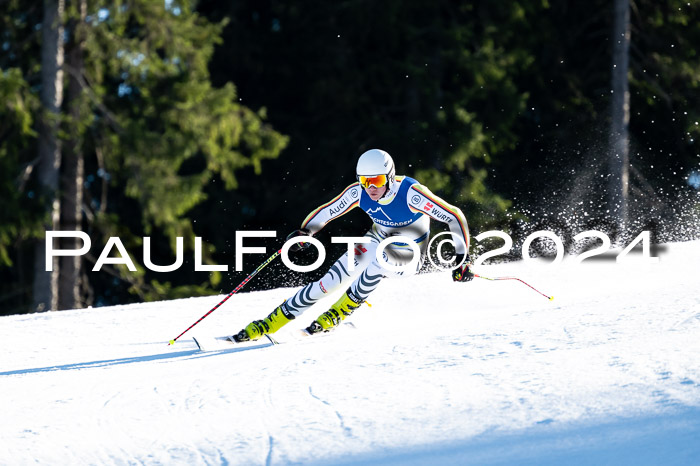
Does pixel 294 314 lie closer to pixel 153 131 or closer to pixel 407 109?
pixel 153 131

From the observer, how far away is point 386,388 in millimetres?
4695

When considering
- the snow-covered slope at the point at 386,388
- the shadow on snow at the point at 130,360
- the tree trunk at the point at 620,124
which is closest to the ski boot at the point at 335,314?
the snow-covered slope at the point at 386,388

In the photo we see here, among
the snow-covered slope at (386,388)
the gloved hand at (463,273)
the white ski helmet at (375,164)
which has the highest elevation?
the white ski helmet at (375,164)

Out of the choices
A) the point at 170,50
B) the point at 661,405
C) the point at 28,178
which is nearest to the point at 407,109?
the point at 170,50

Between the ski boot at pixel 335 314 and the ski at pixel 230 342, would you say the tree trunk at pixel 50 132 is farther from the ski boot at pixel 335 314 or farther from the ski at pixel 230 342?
the ski boot at pixel 335 314

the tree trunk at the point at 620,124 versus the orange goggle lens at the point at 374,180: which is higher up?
the tree trunk at the point at 620,124

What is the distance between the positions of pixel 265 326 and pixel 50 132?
7951 millimetres

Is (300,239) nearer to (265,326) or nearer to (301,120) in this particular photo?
(265,326)

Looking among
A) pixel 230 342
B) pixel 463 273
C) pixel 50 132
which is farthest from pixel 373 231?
pixel 50 132

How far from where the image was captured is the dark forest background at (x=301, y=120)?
43.5 ft

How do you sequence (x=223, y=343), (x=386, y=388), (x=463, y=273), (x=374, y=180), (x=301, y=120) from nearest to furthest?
(x=386, y=388), (x=463, y=273), (x=374, y=180), (x=223, y=343), (x=301, y=120)

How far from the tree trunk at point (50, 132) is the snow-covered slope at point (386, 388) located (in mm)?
5895

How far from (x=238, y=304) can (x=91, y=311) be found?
127 cm

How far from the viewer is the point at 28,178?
530 inches
